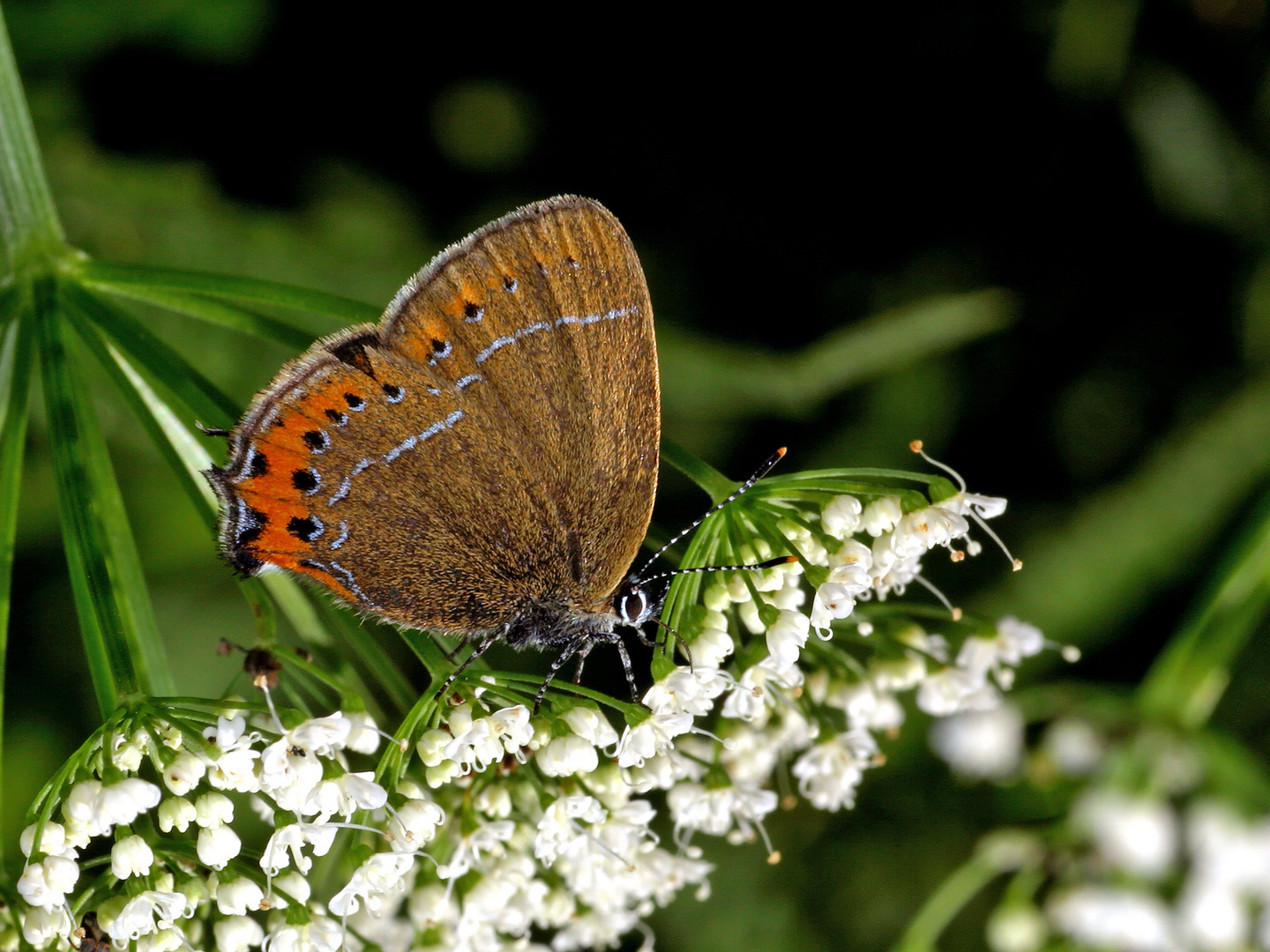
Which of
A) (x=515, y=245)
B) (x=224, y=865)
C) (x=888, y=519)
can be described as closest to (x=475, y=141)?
(x=515, y=245)

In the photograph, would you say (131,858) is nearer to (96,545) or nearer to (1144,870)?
(96,545)

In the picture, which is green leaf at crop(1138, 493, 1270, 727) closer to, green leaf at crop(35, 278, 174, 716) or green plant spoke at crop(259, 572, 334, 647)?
green plant spoke at crop(259, 572, 334, 647)

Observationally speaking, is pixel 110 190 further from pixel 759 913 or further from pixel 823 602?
pixel 759 913

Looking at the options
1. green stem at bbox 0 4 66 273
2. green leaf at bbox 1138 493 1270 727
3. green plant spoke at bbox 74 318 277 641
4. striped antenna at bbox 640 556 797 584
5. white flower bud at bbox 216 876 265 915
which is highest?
green stem at bbox 0 4 66 273

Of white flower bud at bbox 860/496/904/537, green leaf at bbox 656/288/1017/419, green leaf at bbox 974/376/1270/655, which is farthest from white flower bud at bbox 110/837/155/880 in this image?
green leaf at bbox 974/376/1270/655

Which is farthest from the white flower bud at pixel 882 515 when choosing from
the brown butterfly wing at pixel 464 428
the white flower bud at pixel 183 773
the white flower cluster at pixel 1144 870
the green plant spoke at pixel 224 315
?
the white flower cluster at pixel 1144 870

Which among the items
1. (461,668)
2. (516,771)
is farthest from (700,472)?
(516,771)

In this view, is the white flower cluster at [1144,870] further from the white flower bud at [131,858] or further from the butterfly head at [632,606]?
the white flower bud at [131,858]
